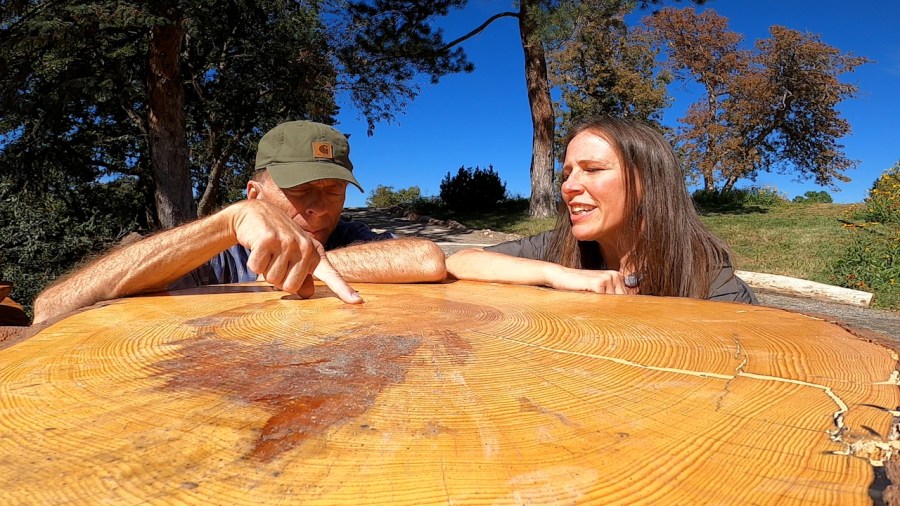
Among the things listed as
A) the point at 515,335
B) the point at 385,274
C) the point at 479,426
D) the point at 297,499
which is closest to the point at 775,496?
the point at 479,426

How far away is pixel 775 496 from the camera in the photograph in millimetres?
462

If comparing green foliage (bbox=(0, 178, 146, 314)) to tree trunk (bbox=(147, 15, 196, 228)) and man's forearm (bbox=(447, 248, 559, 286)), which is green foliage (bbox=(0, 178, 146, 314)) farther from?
man's forearm (bbox=(447, 248, 559, 286))

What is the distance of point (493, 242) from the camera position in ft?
33.5

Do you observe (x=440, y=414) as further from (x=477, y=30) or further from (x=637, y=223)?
(x=477, y=30)

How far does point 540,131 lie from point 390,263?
10968 mm

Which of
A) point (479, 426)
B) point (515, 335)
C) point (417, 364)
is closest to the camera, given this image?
point (479, 426)

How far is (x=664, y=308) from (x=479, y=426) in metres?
0.93

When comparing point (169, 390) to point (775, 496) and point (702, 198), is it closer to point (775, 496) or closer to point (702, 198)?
point (775, 496)

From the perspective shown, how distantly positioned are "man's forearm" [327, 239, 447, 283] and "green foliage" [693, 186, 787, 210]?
14552mm

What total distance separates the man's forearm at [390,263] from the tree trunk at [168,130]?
6026 millimetres

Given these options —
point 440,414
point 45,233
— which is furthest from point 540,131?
point 440,414

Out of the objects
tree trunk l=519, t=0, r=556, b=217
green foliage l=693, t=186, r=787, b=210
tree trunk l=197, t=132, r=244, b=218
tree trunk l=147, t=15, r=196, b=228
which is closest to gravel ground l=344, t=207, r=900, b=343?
tree trunk l=519, t=0, r=556, b=217

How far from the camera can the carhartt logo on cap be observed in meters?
2.28

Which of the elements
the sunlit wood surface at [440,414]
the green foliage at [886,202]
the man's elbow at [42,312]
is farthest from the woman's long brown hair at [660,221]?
the green foliage at [886,202]
